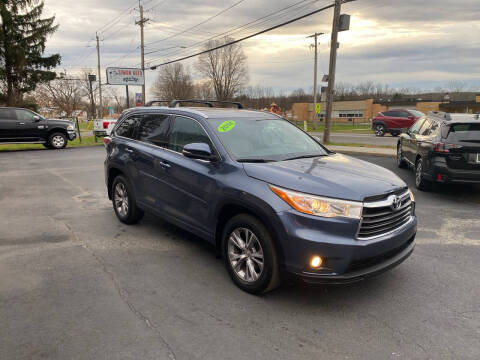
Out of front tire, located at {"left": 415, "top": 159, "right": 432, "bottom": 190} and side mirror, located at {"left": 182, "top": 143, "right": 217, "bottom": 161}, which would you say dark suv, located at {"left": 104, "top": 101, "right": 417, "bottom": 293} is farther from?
front tire, located at {"left": 415, "top": 159, "right": 432, "bottom": 190}

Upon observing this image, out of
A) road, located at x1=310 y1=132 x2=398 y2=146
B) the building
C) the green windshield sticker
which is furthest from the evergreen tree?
the building

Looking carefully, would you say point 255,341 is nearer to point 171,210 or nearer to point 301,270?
point 301,270

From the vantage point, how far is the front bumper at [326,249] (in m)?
3.06

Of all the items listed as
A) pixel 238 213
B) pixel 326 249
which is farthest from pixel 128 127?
pixel 326 249

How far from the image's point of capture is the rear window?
695cm

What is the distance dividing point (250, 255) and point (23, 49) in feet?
114

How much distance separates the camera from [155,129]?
5.04 metres

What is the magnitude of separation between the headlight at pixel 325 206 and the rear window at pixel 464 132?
199 inches

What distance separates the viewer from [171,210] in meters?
4.58

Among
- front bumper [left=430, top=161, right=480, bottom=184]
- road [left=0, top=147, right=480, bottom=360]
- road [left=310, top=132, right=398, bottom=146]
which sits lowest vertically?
road [left=310, top=132, right=398, bottom=146]

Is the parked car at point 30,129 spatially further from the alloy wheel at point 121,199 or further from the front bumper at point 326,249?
the front bumper at point 326,249

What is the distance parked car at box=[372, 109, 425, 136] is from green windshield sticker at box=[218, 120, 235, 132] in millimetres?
23675

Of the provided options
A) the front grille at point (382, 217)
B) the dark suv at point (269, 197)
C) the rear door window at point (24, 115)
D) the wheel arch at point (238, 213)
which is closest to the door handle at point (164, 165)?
the dark suv at point (269, 197)

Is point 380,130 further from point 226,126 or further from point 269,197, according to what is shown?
point 269,197
